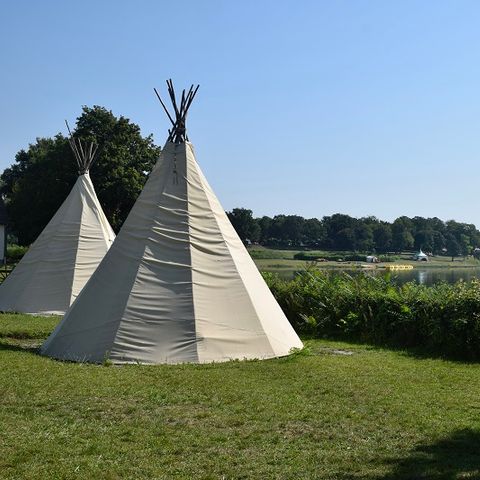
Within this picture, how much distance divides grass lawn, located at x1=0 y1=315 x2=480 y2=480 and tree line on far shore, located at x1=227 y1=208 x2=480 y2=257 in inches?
3244

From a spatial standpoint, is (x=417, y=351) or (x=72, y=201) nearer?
(x=417, y=351)

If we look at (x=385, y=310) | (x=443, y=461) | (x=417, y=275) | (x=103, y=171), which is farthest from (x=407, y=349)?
(x=417, y=275)

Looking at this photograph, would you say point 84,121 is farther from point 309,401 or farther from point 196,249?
point 309,401

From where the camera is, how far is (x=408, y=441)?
5.71 metres

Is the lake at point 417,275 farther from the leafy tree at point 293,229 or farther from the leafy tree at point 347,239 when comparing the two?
the leafy tree at point 293,229

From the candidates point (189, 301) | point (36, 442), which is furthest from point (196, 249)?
point (36, 442)

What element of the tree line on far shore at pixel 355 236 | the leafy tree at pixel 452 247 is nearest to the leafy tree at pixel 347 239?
the tree line on far shore at pixel 355 236

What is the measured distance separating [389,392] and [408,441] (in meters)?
1.99

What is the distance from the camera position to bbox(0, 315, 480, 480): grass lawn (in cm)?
498

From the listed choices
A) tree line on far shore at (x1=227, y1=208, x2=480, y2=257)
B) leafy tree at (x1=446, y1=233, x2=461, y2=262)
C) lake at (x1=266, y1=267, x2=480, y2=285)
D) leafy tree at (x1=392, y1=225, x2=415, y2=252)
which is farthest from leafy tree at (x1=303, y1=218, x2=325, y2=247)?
lake at (x1=266, y1=267, x2=480, y2=285)

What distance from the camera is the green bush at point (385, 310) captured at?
11.0m

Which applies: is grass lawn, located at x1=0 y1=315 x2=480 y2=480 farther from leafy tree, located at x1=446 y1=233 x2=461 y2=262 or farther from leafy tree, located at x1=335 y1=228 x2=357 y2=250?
leafy tree, located at x1=446 y1=233 x2=461 y2=262

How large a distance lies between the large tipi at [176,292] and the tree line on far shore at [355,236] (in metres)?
80.0

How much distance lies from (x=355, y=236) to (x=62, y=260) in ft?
261
